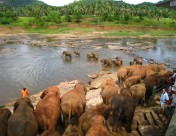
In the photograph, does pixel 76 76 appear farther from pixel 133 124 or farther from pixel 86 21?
pixel 86 21

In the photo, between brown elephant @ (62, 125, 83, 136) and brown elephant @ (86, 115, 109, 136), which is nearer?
brown elephant @ (86, 115, 109, 136)

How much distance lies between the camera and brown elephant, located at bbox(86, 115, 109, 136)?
23.8ft

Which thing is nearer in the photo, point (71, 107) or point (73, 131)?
point (73, 131)

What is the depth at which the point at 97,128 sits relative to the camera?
7461 mm

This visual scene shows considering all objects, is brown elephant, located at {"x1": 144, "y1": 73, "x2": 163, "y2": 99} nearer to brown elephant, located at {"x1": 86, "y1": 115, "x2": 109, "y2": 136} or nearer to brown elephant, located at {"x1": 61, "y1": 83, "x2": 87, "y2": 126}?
brown elephant, located at {"x1": 61, "y1": 83, "x2": 87, "y2": 126}

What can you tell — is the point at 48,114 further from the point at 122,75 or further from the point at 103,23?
the point at 103,23

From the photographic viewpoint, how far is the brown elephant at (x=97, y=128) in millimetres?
7254

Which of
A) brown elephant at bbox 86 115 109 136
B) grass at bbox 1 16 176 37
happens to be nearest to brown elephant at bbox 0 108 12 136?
brown elephant at bbox 86 115 109 136

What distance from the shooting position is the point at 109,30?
62.7 meters

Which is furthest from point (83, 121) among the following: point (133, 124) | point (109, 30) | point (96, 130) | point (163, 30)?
point (163, 30)

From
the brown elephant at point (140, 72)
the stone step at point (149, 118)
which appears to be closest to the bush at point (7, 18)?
the brown elephant at point (140, 72)

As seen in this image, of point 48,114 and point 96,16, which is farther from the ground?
point 48,114

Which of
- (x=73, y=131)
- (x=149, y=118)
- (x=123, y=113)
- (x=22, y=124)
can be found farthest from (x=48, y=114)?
(x=149, y=118)

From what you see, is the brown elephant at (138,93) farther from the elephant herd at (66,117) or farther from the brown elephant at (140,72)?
the brown elephant at (140,72)
